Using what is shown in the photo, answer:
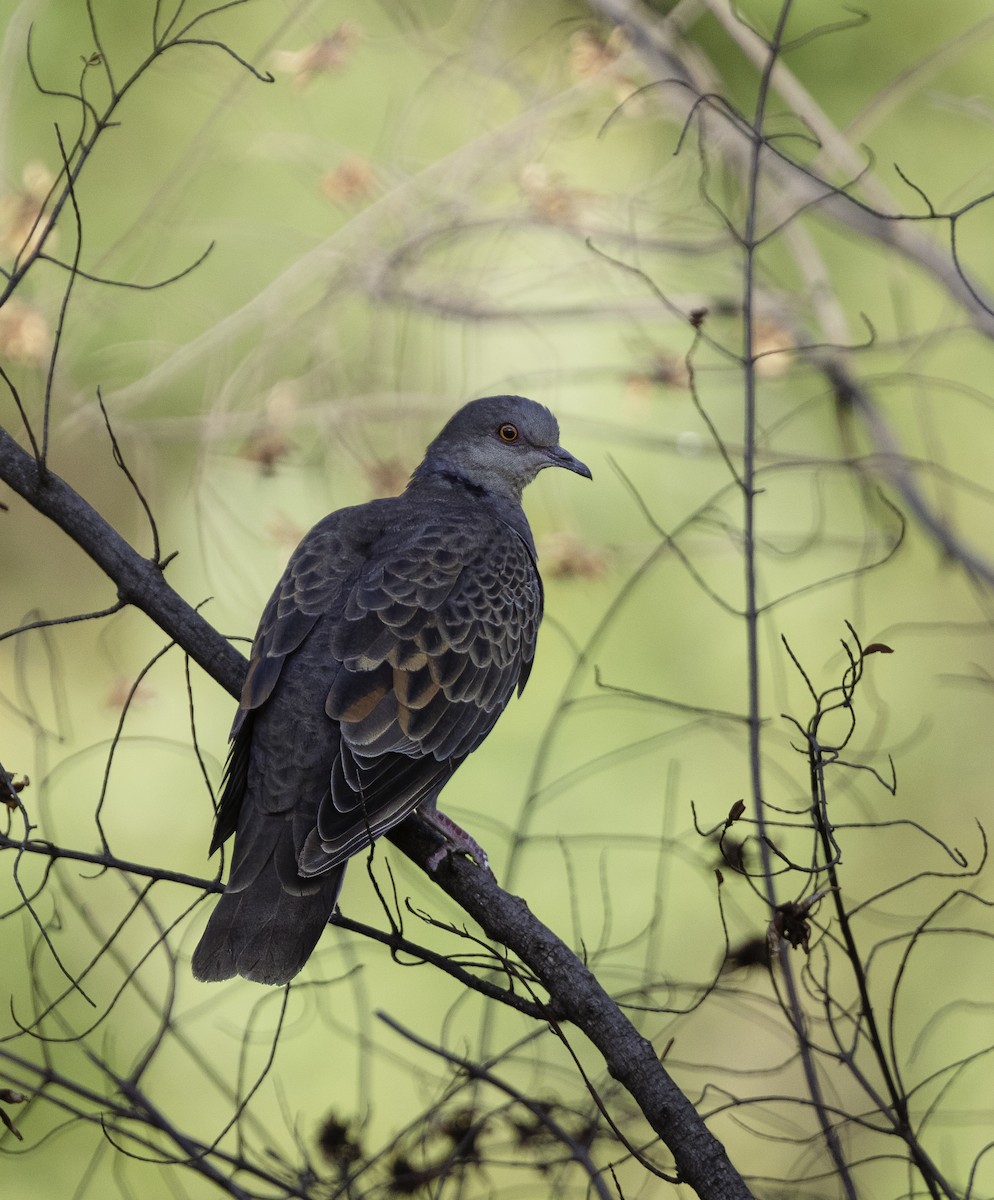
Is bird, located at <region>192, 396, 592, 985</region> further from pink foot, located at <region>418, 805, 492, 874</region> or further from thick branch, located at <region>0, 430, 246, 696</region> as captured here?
thick branch, located at <region>0, 430, 246, 696</region>

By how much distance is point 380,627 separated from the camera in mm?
3898

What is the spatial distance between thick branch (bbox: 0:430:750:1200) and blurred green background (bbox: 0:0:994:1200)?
1.98m

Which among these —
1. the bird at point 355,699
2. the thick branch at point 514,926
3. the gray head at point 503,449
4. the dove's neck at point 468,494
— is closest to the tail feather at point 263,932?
the bird at point 355,699

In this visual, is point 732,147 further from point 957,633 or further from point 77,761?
point 77,761

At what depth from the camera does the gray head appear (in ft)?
16.1

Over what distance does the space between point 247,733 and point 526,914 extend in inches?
44.1

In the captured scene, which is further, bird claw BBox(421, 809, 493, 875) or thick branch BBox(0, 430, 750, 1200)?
bird claw BBox(421, 809, 493, 875)

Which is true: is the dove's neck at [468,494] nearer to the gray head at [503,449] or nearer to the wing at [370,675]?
the gray head at [503,449]

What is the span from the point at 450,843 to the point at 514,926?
630mm

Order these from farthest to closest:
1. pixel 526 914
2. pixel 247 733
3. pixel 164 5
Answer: pixel 164 5, pixel 247 733, pixel 526 914

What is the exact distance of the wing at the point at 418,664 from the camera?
356 cm

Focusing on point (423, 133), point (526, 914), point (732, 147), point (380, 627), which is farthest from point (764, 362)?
point (526, 914)

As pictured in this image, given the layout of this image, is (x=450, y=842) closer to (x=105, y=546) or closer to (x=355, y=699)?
(x=355, y=699)

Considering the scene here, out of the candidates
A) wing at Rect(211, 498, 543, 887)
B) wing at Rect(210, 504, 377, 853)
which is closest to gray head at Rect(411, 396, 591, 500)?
wing at Rect(211, 498, 543, 887)
